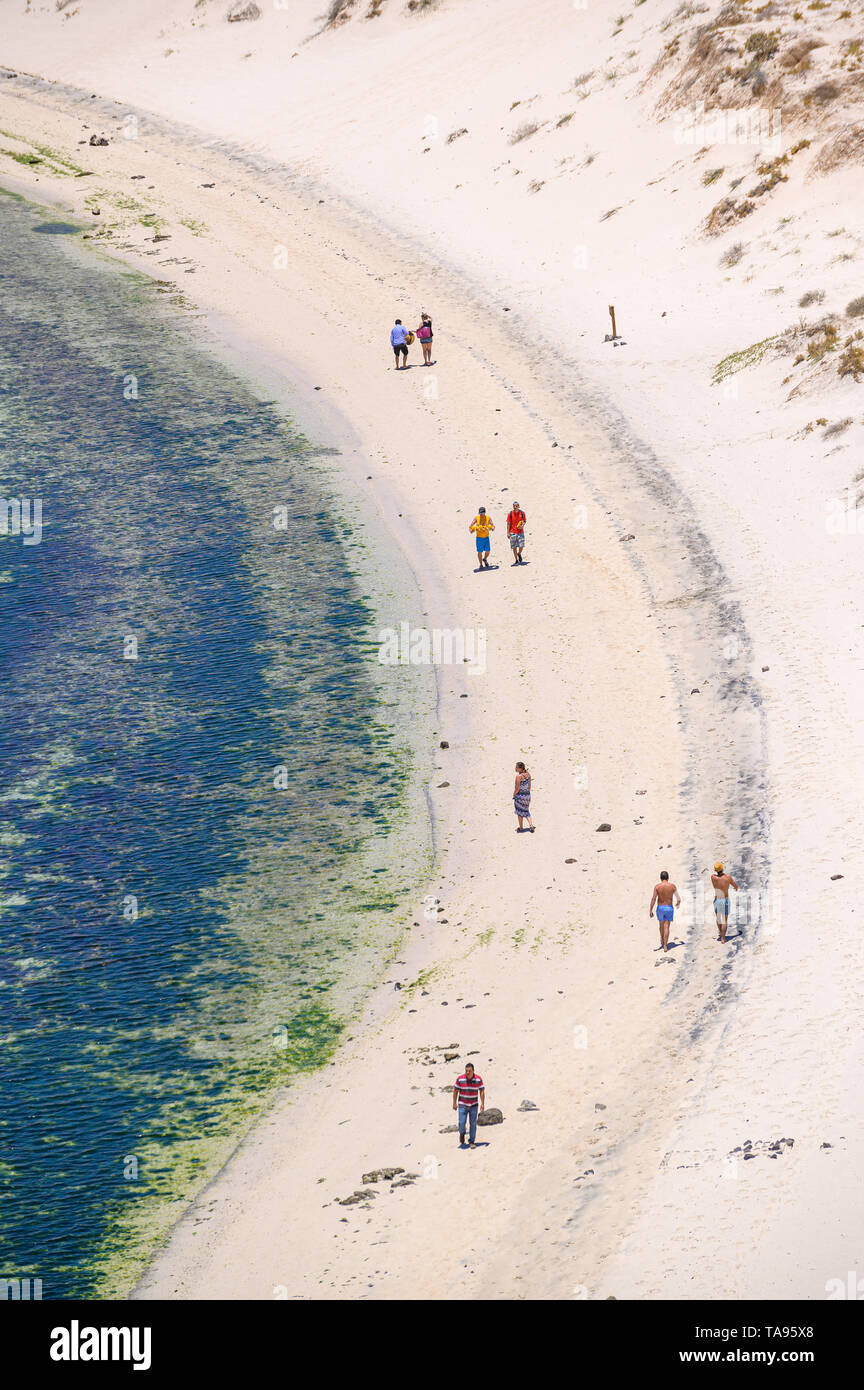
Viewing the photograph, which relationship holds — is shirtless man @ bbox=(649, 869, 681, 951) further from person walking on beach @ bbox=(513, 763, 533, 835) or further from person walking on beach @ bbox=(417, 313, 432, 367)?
person walking on beach @ bbox=(417, 313, 432, 367)

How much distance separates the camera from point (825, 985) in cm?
2462

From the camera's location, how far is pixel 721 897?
88.2 feet

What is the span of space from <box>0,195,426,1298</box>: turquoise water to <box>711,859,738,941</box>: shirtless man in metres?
6.26

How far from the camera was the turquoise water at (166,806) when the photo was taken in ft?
83.7

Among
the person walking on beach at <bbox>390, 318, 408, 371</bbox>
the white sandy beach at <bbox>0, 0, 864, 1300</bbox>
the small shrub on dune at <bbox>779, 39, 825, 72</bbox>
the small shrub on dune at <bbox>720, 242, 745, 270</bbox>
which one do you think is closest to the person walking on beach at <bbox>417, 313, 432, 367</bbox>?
the person walking on beach at <bbox>390, 318, 408, 371</bbox>

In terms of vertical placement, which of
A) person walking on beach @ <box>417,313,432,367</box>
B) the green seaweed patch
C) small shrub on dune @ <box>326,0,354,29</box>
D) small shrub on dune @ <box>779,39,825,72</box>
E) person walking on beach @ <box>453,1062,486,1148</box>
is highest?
small shrub on dune @ <box>326,0,354,29</box>

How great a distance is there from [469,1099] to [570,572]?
20.0 meters

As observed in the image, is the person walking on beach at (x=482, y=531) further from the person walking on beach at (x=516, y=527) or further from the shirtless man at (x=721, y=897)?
the shirtless man at (x=721, y=897)

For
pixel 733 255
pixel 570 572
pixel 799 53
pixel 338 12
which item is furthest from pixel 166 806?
pixel 338 12

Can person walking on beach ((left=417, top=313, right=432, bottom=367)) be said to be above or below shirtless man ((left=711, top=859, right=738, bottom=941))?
above

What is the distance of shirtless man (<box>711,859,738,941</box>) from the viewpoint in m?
26.7

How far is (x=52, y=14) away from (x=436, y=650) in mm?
71474
